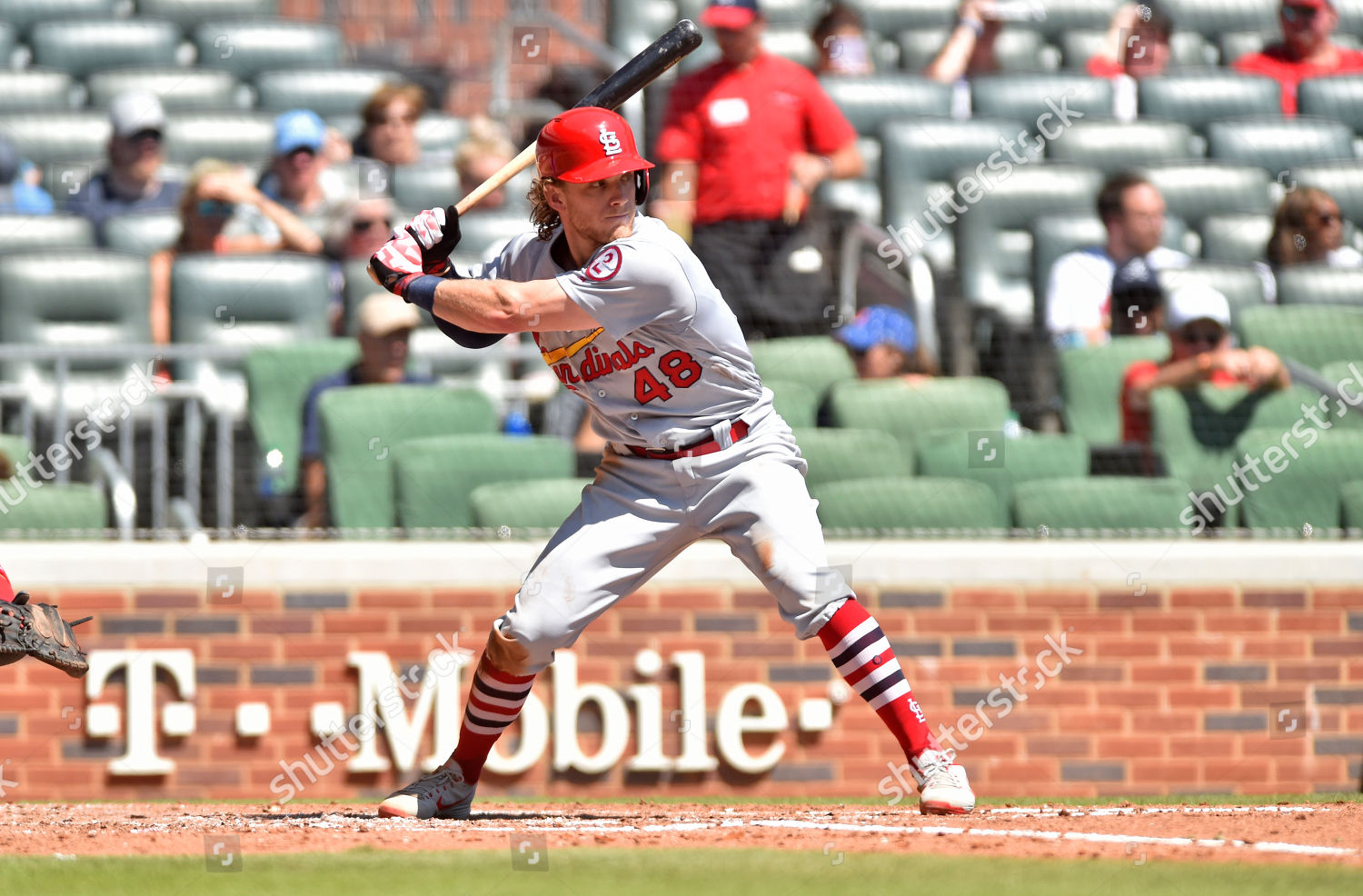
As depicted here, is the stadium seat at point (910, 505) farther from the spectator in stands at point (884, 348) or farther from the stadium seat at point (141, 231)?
the stadium seat at point (141, 231)

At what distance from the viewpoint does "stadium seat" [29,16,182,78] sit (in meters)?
9.16

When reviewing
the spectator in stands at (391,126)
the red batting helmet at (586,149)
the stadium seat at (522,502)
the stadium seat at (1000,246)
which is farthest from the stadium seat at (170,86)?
the red batting helmet at (586,149)

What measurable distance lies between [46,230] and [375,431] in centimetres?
226

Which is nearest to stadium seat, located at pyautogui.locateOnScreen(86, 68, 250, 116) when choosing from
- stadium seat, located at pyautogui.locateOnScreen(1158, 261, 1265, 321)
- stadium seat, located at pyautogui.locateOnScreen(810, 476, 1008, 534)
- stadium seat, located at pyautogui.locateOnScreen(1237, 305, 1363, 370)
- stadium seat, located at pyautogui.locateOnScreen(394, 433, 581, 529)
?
stadium seat, located at pyautogui.locateOnScreen(394, 433, 581, 529)

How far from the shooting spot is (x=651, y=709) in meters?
5.92

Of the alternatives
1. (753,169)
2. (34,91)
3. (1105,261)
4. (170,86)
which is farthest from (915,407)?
(34,91)

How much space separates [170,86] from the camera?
8.70 m

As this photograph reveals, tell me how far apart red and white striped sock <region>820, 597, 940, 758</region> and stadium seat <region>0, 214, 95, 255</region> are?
428cm

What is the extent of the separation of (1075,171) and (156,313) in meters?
3.92

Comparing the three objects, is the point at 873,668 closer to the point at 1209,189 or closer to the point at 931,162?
the point at 931,162

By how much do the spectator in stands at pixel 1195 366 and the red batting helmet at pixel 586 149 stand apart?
274cm

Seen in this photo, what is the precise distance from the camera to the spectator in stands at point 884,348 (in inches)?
245

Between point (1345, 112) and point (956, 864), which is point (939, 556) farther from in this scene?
point (1345, 112)

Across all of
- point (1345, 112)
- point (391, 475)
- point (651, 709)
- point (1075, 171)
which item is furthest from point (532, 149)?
point (1345, 112)
